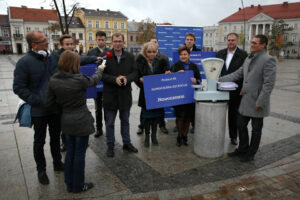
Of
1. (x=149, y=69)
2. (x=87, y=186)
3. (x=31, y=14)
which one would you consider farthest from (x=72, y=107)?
(x=31, y=14)

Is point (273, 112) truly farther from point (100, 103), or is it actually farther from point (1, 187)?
point (1, 187)

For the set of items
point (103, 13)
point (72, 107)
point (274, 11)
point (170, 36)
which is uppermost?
point (274, 11)

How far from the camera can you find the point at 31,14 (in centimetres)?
6638

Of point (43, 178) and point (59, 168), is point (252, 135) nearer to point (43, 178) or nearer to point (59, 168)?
point (59, 168)

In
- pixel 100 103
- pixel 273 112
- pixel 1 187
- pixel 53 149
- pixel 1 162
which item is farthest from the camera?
pixel 273 112

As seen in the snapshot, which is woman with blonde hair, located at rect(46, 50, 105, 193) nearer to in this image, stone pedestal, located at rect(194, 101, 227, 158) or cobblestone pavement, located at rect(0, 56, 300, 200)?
cobblestone pavement, located at rect(0, 56, 300, 200)

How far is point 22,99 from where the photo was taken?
3.11 meters

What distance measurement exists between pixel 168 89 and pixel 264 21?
81317mm

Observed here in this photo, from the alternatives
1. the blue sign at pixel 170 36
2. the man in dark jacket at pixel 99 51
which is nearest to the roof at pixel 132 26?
the blue sign at pixel 170 36

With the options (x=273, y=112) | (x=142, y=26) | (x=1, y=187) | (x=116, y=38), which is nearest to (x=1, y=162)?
(x=1, y=187)

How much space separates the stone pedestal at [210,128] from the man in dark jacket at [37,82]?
241cm

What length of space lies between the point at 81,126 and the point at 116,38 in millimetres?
1829

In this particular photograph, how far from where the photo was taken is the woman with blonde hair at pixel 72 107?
108 inches

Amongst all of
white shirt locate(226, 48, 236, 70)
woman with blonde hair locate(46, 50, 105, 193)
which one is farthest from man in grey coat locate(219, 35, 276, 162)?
woman with blonde hair locate(46, 50, 105, 193)
